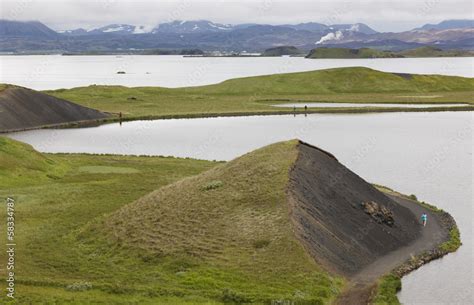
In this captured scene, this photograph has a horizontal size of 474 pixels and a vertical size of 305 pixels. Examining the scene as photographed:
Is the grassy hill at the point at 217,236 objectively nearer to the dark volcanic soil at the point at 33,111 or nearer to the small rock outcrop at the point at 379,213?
the small rock outcrop at the point at 379,213

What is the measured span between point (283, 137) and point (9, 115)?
58.6 meters

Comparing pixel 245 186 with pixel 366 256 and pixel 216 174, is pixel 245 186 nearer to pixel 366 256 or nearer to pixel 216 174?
pixel 216 174

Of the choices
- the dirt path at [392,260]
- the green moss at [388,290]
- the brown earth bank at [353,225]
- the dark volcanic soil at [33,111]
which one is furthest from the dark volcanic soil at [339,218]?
the dark volcanic soil at [33,111]

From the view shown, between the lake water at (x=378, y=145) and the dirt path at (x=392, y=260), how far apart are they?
200cm

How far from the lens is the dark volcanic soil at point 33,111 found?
124562 millimetres

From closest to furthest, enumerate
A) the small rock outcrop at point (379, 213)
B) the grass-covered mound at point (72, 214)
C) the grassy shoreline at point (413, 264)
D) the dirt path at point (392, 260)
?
the grass-covered mound at point (72, 214), the grassy shoreline at point (413, 264), the dirt path at point (392, 260), the small rock outcrop at point (379, 213)

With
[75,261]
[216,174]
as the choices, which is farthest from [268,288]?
[216,174]

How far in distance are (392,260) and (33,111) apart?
344 feet

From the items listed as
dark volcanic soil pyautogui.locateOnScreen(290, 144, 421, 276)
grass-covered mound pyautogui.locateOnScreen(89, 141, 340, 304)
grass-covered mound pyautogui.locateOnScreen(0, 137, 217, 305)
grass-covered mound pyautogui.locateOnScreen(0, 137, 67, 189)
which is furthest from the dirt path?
grass-covered mound pyautogui.locateOnScreen(0, 137, 67, 189)

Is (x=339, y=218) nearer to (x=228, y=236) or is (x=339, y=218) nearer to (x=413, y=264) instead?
(x=413, y=264)

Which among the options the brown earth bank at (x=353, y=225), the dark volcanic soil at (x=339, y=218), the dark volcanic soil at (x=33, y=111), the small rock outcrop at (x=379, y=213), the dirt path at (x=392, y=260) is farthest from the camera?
the dark volcanic soil at (x=33, y=111)

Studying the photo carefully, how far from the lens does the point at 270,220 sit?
44.1 meters

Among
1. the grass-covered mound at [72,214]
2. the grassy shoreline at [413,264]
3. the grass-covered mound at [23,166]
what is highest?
the grass-covered mound at [23,166]

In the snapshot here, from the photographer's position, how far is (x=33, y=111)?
131 m
